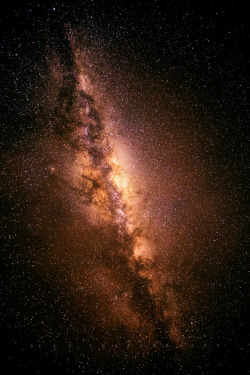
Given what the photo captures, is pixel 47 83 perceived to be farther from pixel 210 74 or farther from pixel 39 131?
pixel 210 74

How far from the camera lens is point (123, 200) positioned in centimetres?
308

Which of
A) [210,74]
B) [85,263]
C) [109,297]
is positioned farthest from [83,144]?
[109,297]

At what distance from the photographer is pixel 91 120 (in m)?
2.94

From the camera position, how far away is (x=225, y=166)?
335 centimetres

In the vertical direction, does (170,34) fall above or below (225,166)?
above

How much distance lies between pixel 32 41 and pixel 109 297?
13.8 feet

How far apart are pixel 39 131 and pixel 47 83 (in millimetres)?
725

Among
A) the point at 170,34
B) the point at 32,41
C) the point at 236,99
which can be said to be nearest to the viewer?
the point at 32,41

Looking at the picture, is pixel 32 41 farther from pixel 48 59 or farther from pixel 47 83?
pixel 47 83

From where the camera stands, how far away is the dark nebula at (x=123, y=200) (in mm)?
2725

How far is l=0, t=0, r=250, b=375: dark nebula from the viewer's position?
2725mm

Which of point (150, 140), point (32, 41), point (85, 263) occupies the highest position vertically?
point (32, 41)

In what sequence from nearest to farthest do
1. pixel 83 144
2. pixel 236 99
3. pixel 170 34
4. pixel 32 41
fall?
1. pixel 32 41
2. pixel 170 34
3. pixel 83 144
4. pixel 236 99

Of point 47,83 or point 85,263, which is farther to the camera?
point 85,263
